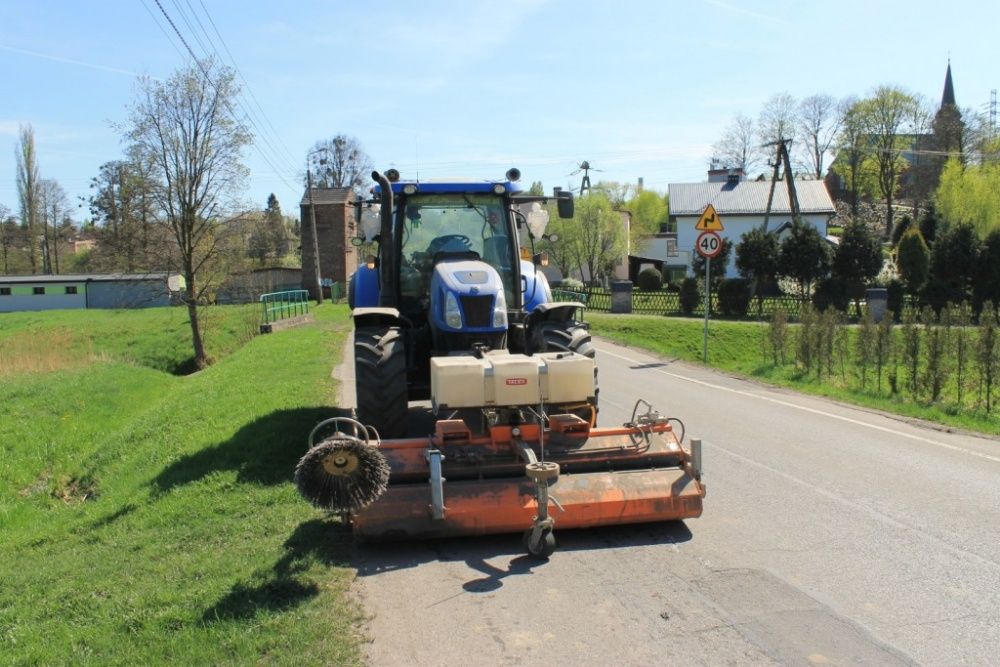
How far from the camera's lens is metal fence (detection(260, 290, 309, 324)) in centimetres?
3081

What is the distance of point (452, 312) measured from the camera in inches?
314

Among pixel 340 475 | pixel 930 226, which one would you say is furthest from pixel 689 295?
pixel 340 475

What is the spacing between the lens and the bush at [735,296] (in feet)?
107

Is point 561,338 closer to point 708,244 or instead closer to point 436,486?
point 436,486

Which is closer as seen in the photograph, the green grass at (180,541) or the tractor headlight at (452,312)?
the green grass at (180,541)

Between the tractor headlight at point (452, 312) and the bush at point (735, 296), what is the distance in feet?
86.2

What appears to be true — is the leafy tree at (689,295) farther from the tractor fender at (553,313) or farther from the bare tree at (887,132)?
the bare tree at (887,132)

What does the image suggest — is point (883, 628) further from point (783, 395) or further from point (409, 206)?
point (783, 395)

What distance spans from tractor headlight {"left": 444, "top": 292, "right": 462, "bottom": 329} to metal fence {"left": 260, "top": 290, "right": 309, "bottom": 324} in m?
23.4

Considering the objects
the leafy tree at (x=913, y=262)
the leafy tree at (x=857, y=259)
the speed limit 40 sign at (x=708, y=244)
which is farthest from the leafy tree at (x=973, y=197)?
the speed limit 40 sign at (x=708, y=244)

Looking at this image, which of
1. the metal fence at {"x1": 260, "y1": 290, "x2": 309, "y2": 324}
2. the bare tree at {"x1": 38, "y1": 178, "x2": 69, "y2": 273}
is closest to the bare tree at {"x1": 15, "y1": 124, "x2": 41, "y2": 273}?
the bare tree at {"x1": 38, "y1": 178, "x2": 69, "y2": 273}

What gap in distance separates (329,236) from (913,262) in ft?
128

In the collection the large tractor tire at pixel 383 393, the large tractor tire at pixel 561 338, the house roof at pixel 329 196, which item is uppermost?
the house roof at pixel 329 196

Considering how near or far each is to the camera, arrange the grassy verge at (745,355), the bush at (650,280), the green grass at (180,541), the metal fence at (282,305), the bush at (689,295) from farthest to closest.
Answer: the bush at (650,280), the bush at (689,295), the metal fence at (282,305), the grassy verge at (745,355), the green grass at (180,541)
